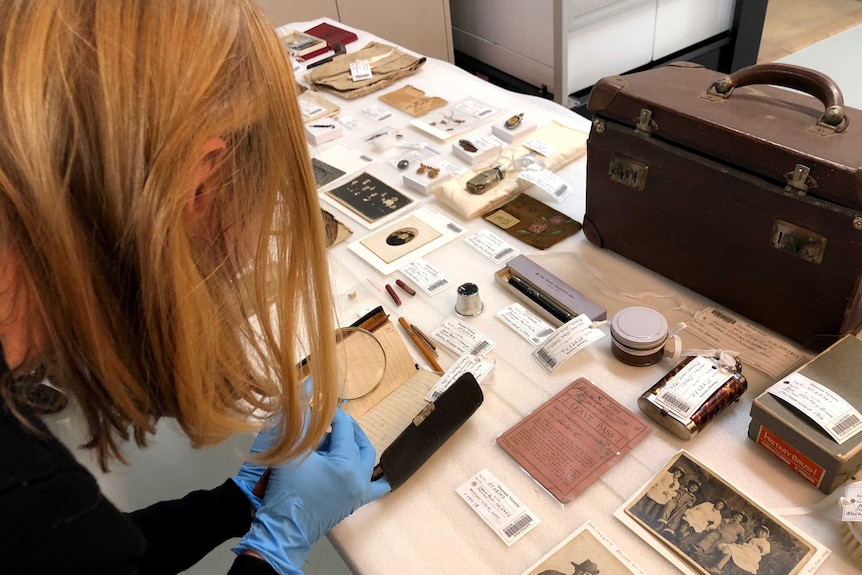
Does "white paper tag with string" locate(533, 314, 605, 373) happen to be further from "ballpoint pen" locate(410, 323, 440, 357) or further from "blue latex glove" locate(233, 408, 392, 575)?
"blue latex glove" locate(233, 408, 392, 575)

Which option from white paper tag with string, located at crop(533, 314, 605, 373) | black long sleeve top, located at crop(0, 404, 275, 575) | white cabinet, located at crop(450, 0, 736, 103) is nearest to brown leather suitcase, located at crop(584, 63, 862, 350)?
white paper tag with string, located at crop(533, 314, 605, 373)

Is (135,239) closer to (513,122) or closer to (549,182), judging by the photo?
(549,182)

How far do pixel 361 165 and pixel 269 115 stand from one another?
35.7 inches

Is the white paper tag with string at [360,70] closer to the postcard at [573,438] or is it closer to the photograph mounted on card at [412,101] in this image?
the photograph mounted on card at [412,101]

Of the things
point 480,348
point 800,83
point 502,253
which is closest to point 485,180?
point 502,253

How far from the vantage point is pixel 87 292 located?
0.50 m

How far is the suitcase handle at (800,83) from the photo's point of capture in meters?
0.85

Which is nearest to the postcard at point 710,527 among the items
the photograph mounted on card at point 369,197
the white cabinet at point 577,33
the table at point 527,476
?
the table at point 527,476

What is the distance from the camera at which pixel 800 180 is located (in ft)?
2.71

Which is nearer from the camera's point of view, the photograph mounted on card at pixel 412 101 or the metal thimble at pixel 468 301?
the metal thimble at pixel 468 301

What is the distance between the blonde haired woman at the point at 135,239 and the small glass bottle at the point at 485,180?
2.16ft

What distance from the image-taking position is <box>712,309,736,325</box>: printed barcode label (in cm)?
98

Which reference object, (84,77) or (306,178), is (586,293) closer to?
(306,178)

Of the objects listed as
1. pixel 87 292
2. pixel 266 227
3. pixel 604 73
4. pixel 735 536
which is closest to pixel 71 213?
pixel 87 292
